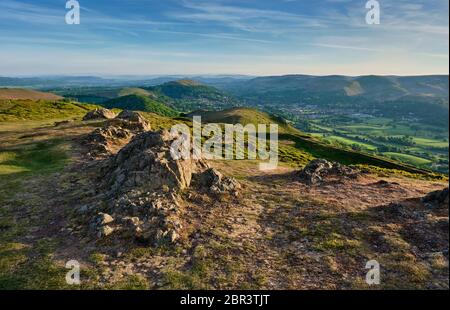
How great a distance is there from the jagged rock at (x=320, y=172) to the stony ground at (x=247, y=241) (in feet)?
3.65

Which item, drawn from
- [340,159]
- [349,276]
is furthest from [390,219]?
[340,159]

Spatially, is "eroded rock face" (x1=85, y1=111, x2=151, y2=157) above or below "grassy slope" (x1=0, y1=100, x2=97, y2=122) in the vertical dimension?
below

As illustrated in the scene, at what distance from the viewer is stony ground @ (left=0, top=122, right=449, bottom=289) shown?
68.0ft

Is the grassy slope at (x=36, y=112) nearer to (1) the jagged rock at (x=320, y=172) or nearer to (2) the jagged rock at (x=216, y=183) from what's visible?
(2) the jagged rock at (x=216, y=183)

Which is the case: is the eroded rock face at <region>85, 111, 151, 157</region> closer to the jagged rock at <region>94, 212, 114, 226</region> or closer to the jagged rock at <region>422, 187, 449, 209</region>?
the jagged rock at <region>94, 212, 114, 226</region>

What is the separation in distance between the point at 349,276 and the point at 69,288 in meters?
16.2

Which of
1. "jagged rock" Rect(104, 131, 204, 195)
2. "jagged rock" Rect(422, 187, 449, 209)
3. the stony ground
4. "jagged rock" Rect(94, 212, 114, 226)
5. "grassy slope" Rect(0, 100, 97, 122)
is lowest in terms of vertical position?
the stony ground

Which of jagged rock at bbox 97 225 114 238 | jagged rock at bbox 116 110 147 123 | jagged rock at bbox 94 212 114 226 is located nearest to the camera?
jagged rock at bbox 97 225 114 238

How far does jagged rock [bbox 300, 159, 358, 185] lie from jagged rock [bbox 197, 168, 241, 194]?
30.7 ft

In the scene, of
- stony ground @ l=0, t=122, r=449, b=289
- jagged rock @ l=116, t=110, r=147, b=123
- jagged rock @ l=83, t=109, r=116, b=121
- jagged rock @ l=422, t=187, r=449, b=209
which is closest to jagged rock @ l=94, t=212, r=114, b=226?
stony ground @ l=0, t=122, r=449, b=289

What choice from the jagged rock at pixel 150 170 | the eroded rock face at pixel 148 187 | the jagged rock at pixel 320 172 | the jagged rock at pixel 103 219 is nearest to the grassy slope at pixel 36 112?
the eroded rock face at pixel 148 187

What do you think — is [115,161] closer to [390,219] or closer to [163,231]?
[163,231]

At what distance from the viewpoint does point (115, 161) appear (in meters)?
37.6
